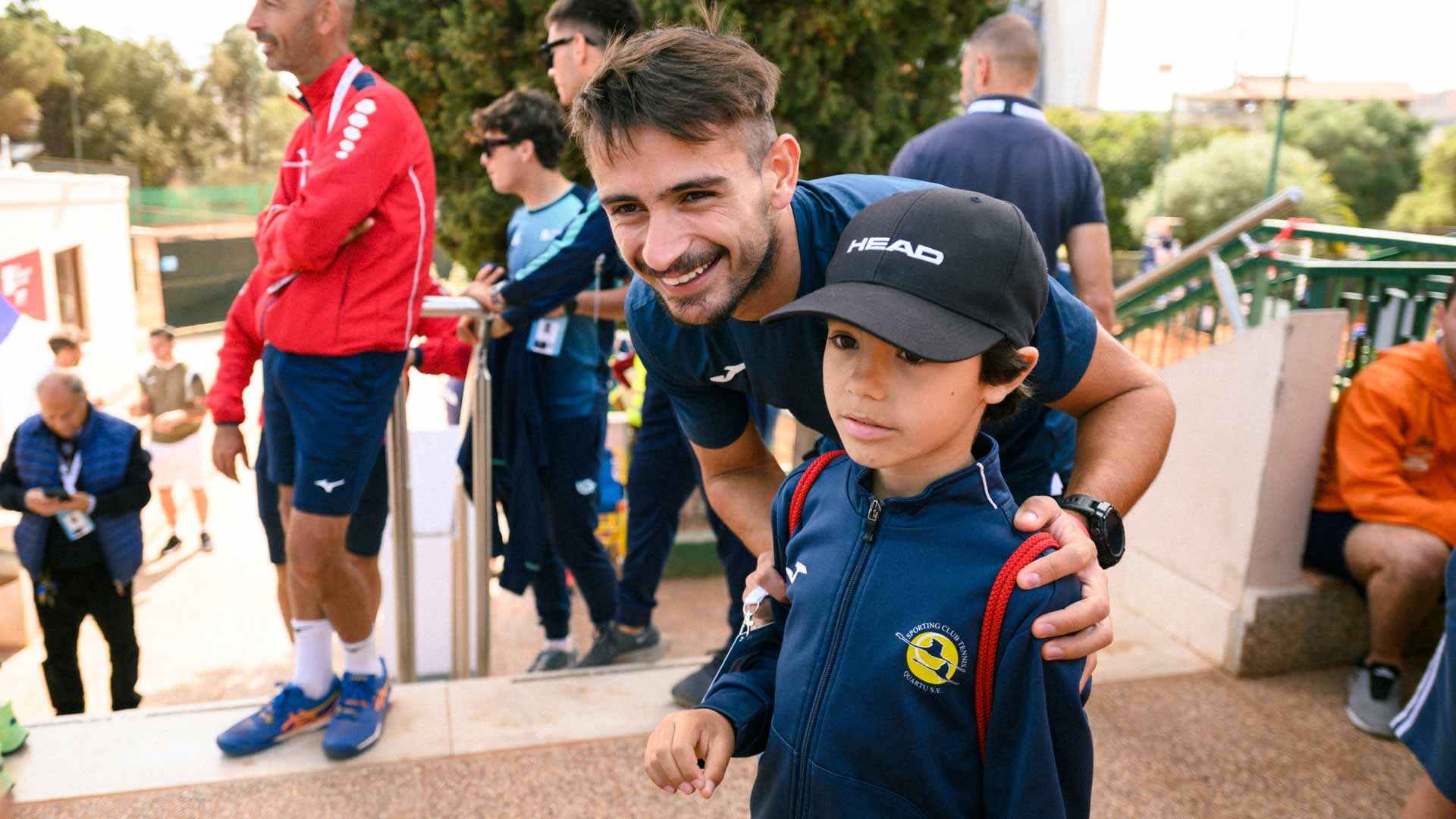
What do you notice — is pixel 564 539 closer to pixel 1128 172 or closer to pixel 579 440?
pixel 579 440

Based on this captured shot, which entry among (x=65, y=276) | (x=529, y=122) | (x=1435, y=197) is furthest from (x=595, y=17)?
(x=1435, y=197)

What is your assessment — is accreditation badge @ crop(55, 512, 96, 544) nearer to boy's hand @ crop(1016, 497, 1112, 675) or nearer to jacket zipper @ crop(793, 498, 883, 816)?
jacket zipper @ crop(793, 498, 883, 816)

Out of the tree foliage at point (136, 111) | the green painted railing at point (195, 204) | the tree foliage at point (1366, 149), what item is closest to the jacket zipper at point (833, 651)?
the green painted railing at point (195, 204)

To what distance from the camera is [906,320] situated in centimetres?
127

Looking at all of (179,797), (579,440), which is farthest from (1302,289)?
(179,797)

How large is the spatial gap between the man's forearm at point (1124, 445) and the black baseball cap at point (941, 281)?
436mm

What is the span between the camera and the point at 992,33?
3535 millimetres

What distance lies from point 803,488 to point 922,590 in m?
0.32

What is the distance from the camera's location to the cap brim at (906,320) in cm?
124

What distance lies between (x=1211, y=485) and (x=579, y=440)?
87.9 inches

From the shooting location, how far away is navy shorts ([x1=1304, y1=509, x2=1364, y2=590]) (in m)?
3.31

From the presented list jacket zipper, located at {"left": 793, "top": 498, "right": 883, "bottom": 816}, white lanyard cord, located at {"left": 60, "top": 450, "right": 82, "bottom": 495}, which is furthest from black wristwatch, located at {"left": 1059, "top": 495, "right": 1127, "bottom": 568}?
white lanyard cord, located at {"left": 60, "top": 450, "right": 82, "bottom": 495}

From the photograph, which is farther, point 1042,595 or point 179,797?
point 179,797

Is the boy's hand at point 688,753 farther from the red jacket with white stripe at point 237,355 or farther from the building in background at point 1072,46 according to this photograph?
the building in background at point 1072,46
